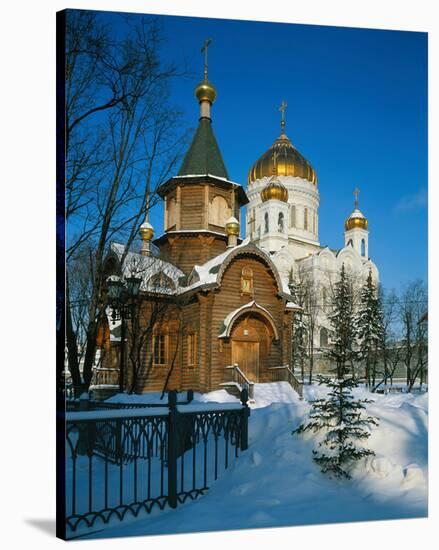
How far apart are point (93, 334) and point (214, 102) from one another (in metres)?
2.38

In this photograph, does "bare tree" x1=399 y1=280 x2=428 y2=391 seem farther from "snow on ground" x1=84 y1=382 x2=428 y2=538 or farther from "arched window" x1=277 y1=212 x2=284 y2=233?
"arched window" x1=277 y1=212 x2=284 y2=233

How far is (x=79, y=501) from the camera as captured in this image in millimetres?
4180

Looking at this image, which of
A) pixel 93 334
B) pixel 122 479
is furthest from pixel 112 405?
pixel 122 479

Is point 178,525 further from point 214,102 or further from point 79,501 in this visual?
point 214,102

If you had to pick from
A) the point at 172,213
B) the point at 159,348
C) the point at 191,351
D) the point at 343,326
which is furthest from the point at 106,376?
the point at 172,213

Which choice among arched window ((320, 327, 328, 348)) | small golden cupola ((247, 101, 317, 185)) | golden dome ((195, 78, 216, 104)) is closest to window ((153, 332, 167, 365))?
arched window ((320, 327, 328, 348))

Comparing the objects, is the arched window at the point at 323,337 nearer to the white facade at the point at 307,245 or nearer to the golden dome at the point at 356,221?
the white facade at the point at 307,245

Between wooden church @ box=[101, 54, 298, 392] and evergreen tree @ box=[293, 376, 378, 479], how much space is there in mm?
2153

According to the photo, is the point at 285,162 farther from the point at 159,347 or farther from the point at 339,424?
the point at 159,347

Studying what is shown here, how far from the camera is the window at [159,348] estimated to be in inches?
Answer: 299

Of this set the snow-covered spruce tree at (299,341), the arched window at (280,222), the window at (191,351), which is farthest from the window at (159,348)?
the arched window at (280,222)

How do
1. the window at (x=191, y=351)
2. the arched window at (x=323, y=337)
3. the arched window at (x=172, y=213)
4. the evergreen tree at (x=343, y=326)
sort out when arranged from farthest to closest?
the arched window at (x=172, y=213) < the window at (x=191, y=351) < the arched window at (x=323, y=337) < the evergreen tree at (x=343, y=326)

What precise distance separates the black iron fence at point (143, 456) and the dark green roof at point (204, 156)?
275 centimetres

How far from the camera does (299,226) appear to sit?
718 centimetres
